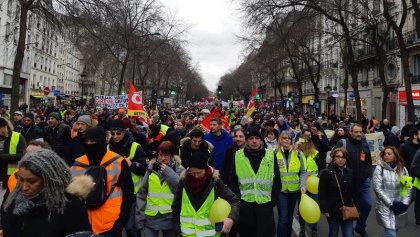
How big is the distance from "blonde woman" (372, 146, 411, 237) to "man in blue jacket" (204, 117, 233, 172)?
241cm

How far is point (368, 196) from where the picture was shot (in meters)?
6.64

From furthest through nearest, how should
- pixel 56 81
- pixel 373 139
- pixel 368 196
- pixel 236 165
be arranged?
pixel 56 81, pixel 373 139, pixel 368 196, pixel 236 165

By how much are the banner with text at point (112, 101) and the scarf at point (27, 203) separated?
18.9m

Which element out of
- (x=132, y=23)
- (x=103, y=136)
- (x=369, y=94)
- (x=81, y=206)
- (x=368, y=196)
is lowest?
(x=368, y=196)

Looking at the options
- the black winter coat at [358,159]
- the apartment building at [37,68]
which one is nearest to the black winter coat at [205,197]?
the black winter coat at [358,159]

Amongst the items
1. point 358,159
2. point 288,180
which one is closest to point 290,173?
point 288,180

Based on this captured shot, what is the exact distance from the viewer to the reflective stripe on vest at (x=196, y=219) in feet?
13.1

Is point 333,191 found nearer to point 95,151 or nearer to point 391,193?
point 391,193

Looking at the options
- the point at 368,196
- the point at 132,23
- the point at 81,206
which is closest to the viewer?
the point at 81,206

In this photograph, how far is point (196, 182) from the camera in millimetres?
3965

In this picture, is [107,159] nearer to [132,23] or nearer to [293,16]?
[293,16]

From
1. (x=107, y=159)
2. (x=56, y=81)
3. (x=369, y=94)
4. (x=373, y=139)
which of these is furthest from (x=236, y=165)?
(x=56, y=81)

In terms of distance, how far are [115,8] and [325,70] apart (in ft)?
151

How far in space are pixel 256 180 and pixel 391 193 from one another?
2.18 m
